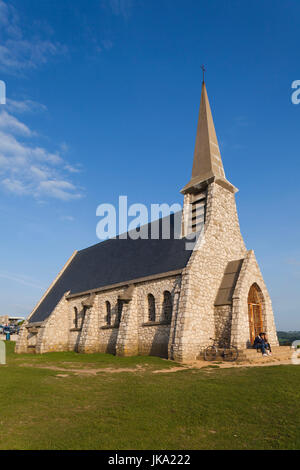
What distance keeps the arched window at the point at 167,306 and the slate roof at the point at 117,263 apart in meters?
1.64

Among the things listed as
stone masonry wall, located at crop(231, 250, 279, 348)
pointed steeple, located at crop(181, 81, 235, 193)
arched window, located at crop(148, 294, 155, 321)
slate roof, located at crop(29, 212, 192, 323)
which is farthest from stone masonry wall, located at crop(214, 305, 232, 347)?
pointed steeple, located at crop(181, 81, 235, 193)

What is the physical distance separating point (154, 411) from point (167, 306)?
12220 millimetres

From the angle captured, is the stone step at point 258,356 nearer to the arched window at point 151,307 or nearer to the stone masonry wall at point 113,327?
the stone masonry wall at point 113,327

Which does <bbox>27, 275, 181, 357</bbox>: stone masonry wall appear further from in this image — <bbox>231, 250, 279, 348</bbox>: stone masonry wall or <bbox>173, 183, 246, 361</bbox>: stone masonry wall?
<bbox>231, 250, 279, 348</bbox>: stone masonry wall

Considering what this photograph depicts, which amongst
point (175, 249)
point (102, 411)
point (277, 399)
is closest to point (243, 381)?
point (277, 399)

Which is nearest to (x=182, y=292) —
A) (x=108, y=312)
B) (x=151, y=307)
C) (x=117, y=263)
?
(x=151, y=307)

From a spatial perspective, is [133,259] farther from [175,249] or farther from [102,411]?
[102,411]

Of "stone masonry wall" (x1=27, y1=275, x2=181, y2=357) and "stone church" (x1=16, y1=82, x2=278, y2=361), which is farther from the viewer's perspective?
"stone masonry wall" (x1=27, y1=275, x2=181, y2=357)

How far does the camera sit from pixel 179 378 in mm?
13070

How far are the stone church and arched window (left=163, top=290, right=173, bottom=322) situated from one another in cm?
6

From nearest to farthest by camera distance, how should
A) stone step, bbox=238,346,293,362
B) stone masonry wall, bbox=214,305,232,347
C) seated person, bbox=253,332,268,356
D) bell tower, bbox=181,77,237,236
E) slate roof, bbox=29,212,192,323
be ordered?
stone step, bbox=238,346,293,362 < seated person, bbox=253,332,268,356 < stone masonry wall, bbox=214,305,232,347 < slate roof, bbox=29,212,192,323 < bell tower, bbox=181,77,237,236

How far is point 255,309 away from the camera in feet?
75.1

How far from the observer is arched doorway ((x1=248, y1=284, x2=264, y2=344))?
22.2 metres
